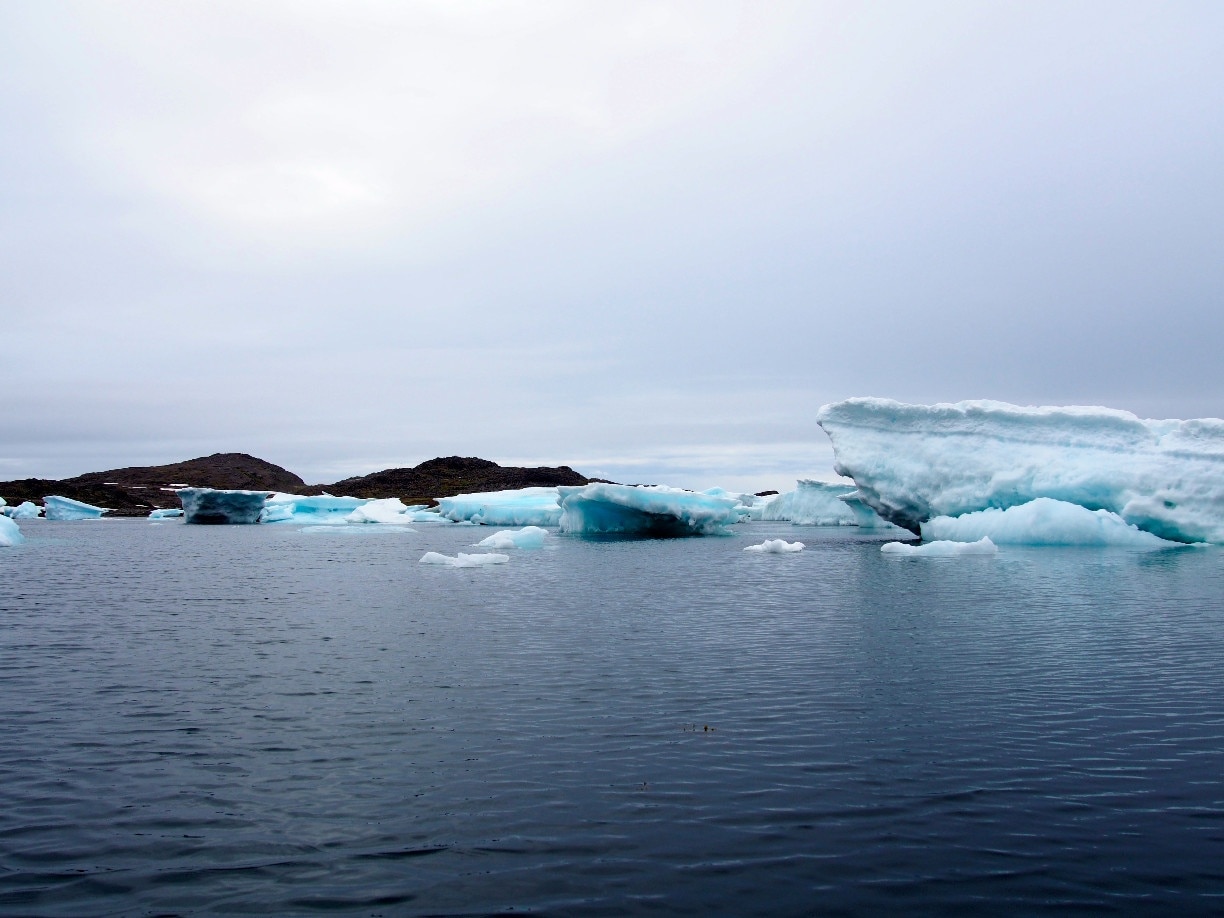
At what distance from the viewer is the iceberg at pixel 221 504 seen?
68.9m

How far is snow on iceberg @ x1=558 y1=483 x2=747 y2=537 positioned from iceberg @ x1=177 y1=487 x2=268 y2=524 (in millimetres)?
27460

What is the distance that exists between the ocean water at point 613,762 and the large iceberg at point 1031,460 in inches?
675

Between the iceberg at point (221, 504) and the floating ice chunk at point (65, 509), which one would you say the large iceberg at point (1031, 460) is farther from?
the floating ice chunk at point (65, 509)

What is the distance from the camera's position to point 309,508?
71.5 metres

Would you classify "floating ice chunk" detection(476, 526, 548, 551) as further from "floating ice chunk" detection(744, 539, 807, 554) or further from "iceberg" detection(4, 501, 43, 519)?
"iceberg" detection(4, 501, 43, 519)

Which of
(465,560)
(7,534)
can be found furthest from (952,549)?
(7,534)

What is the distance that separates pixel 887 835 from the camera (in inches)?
250

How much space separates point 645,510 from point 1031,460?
17.7m

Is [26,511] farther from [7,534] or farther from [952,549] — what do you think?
[952,549]

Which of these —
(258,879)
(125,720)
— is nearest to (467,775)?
(258,879)

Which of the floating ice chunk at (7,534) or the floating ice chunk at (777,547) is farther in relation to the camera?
the floating ice chunk at (7,534)

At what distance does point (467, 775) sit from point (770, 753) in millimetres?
2569

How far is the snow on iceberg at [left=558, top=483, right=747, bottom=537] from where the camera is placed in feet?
145

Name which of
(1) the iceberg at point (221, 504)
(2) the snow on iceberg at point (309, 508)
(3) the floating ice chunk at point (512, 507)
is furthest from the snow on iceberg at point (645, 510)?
(1) the iceberg at point (221, 504)
